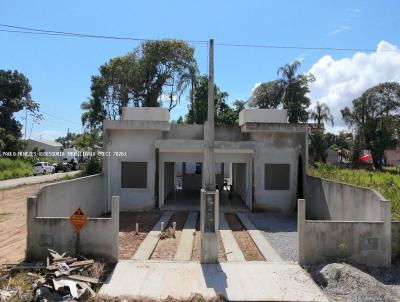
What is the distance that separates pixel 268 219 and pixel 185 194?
956cm

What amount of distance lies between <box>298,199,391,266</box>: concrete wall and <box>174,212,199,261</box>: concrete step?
10.6 feet

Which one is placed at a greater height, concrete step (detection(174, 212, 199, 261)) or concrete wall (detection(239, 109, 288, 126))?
concrete wall (detection(239, 109, 288, 126))

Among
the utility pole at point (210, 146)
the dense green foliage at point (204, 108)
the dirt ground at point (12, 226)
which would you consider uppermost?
the dense green foliage at point (204, 108)

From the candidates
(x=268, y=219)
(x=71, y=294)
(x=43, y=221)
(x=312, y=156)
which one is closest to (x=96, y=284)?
(x=71, y=294)

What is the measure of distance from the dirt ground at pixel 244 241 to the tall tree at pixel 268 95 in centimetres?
2450

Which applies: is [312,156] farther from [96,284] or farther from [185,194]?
[96,284]

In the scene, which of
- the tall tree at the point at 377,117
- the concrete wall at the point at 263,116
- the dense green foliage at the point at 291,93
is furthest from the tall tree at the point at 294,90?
the concrete wall at the point at 263,116

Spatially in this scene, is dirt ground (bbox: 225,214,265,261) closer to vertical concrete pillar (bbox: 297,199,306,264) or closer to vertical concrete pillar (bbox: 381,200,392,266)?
vertical concrete pillar (bbox: 297,199,306,264)

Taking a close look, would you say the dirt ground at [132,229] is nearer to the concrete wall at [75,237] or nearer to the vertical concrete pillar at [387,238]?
the concrete wall at [75,237]

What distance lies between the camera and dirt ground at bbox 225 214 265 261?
1164 cm

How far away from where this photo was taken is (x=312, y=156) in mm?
46562

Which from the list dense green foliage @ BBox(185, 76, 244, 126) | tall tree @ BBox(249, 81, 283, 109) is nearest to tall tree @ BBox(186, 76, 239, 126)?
dense green foliage @ BBox(185, 76, 244, 126)

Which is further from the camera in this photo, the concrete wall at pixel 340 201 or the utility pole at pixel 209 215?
the concrete wall at pixel 340 201

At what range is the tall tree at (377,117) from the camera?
46562 mm
